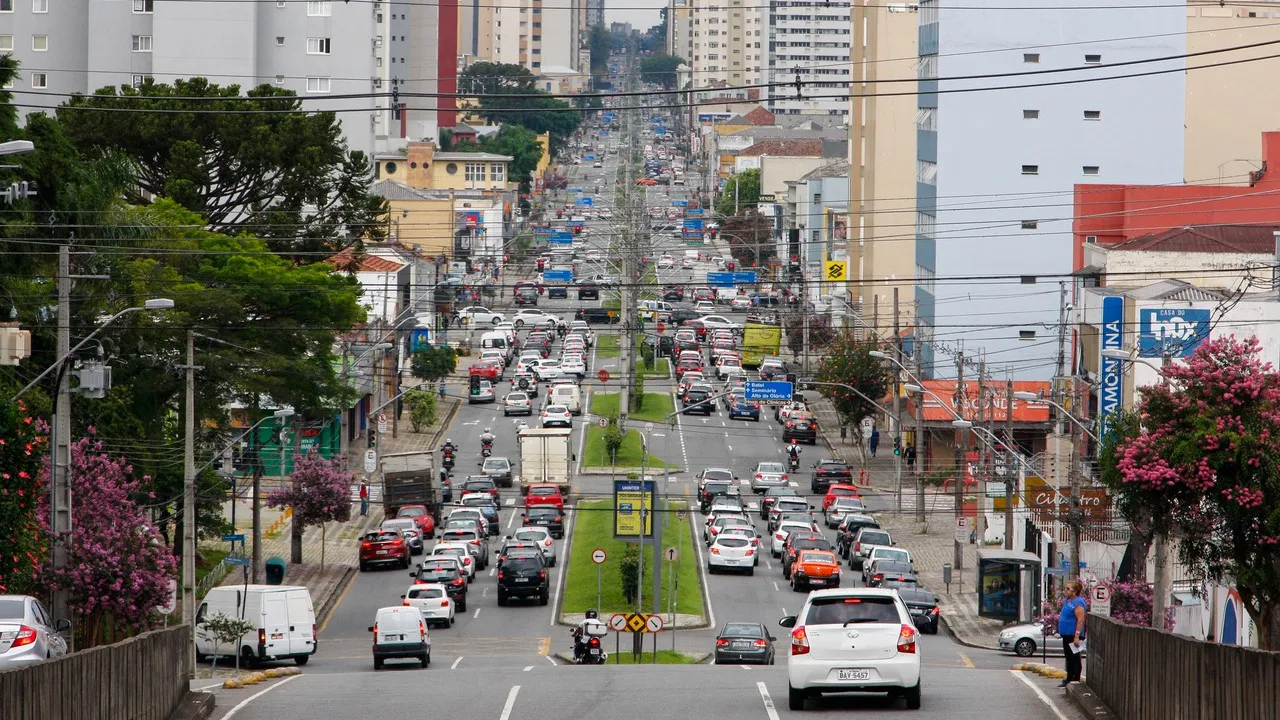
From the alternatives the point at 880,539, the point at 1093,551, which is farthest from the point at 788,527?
the point at 1093,551

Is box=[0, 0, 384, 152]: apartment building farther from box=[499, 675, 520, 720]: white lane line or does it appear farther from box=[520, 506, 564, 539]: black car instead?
box=[499, 675, 520, 720]: white lane line

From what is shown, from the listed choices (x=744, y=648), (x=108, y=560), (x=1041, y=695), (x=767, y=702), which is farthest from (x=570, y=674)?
(x=744, y=648)

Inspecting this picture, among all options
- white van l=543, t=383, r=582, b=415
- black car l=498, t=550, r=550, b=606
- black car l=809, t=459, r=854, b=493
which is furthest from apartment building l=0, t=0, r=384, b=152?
black car l=498, t=550, r=550, b=606

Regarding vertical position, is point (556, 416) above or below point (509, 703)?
above

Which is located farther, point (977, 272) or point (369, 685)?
point (977, 272)

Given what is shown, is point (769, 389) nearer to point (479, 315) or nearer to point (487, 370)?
point (487, 370)

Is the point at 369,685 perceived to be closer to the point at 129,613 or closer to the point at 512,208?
the point at 129,613
